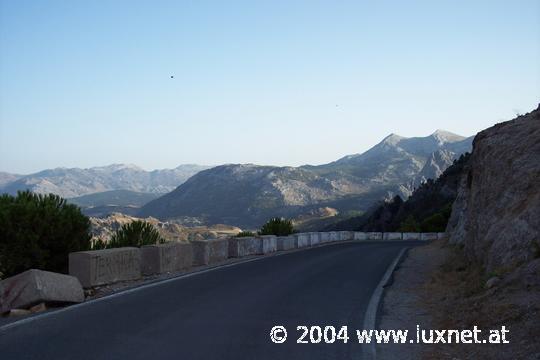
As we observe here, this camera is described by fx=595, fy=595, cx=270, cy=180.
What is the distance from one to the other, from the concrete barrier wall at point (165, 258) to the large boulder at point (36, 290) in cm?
415

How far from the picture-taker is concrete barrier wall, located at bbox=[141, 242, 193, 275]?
15883 mm

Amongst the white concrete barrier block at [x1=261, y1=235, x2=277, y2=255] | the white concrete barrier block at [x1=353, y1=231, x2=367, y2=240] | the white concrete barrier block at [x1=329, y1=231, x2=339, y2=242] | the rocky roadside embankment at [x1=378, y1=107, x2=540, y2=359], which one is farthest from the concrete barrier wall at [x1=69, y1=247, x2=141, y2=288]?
the white concrete barrier block at [x1=353, y1=231, x2=367, y2=240]

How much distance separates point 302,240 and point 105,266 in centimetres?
2207

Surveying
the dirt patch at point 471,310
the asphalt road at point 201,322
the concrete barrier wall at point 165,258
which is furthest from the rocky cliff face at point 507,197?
the concrete barrier wall at point 165,258

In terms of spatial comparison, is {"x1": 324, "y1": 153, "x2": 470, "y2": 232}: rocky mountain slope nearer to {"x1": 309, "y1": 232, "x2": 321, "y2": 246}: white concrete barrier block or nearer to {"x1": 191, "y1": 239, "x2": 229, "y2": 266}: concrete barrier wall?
{"x1": 309, "y1": 232, "x2": 321, "y2": 246}: white concrete barrier block

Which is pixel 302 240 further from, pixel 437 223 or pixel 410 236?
pixel 437 223

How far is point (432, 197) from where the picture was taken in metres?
95.4

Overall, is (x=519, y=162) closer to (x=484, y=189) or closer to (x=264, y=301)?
(x=484, y=189)

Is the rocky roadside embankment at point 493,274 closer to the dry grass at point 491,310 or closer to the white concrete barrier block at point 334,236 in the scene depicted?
the dry grass at point 491,310

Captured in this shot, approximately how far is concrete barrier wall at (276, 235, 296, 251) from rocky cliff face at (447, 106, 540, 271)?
34.0 feet

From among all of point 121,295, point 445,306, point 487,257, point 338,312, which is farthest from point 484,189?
point 121,295

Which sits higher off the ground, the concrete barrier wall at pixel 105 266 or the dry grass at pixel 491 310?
the concrete barrier wall at pixel 105 266

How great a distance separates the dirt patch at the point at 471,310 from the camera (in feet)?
25.4

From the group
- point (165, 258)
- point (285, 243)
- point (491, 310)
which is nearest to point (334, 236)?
point (285, 243)
